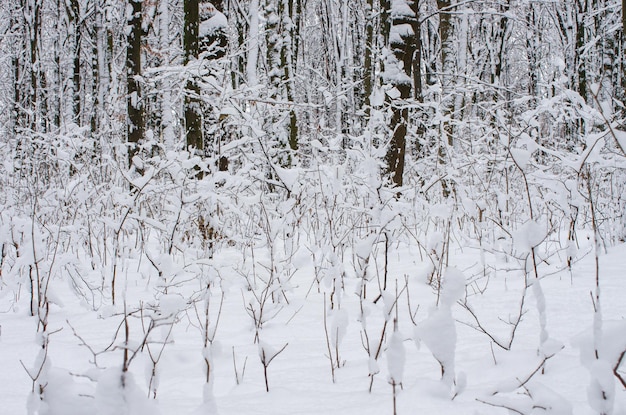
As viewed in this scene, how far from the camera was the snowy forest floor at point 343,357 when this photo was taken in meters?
0.80

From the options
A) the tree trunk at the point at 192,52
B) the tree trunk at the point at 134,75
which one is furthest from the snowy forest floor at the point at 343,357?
the tree trunk at the point at 134,75

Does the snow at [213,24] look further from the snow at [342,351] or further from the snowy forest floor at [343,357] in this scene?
the snowy forest floor at [343,357]

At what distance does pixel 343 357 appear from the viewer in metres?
1.57

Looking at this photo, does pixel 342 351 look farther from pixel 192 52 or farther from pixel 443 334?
pixel 192 52

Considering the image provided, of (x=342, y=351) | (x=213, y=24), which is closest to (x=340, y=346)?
(x=342, y=351)

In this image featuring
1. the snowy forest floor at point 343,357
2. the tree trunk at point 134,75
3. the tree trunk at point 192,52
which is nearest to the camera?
the snowy forest floor at point 343,357

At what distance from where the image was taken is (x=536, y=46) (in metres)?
16.2

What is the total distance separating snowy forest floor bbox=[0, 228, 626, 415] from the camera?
0.80m

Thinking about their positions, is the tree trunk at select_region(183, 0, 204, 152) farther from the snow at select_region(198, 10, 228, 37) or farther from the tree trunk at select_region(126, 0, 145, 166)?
the tree trunk at select_region(126, 0, 145, 166)

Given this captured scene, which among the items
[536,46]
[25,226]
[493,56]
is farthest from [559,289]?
[536,46]

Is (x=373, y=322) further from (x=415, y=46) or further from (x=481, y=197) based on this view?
(x=415, y=46)

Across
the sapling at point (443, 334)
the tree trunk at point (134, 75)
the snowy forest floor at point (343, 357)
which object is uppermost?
the tree trunk at point (134, 75)

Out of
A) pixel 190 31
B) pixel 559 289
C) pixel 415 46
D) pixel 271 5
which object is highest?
pixel 271 5

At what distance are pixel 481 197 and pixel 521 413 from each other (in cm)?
302
